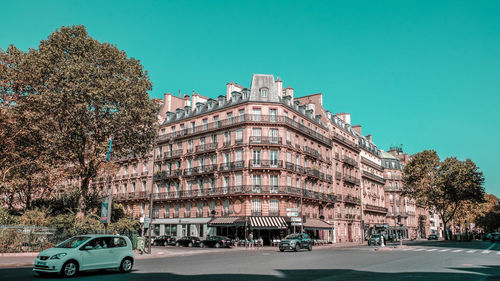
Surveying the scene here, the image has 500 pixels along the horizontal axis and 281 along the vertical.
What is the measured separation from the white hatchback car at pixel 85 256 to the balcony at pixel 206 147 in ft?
105

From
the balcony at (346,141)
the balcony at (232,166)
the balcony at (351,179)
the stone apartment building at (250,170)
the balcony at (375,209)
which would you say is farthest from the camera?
the balcony at (375,209)

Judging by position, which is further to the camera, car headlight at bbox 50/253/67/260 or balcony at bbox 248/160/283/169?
balcony at bbox 248/160/283/169

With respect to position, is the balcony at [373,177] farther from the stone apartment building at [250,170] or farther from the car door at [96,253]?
the car door at [96,253]

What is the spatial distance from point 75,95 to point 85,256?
16387mm

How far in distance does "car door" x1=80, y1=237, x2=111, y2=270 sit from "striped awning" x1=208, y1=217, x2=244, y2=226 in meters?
27.5

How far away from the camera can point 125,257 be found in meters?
14.4

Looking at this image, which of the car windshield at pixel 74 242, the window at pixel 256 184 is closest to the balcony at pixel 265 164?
the window at pixel 256 184

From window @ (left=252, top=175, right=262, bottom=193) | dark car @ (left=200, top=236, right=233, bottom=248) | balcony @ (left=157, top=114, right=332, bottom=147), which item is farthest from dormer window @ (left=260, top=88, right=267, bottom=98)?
dark car @ (left=200, top=236, right=233, bottom=248)

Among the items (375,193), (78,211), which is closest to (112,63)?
(78,211)

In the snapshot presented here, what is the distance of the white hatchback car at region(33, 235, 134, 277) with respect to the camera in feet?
40.3

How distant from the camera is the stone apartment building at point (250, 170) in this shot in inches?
1683

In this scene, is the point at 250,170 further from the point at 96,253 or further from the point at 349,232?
the point at 96,253

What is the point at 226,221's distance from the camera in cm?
4172

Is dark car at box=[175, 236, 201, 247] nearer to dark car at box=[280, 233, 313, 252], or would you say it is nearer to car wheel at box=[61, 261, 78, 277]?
dark car at box=[280, 233, 313, 252]
